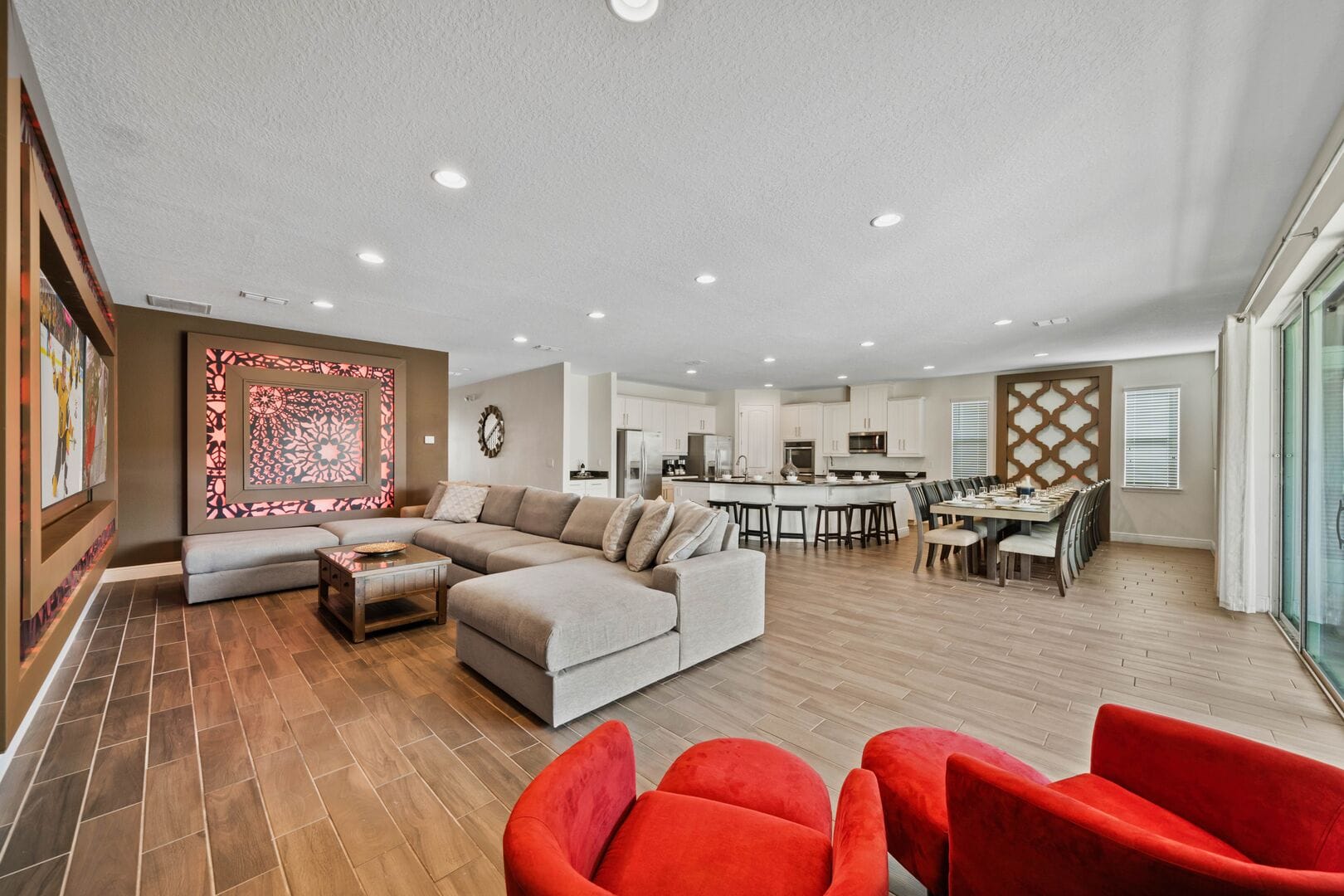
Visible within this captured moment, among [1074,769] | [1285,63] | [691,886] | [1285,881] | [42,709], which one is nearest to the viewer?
[1285,881]

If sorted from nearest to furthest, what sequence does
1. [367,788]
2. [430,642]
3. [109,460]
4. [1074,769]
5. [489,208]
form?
[367,788], [1074,769], [489,208], [430,642], [109,460]

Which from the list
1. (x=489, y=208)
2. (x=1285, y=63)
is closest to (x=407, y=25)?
(x=489, y=208)

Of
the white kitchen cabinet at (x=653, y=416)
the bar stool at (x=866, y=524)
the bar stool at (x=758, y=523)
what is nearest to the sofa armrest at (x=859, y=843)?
the bar stool at (x=758, y=523)

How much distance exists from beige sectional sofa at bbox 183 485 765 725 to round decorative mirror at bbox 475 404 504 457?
4.50 meters

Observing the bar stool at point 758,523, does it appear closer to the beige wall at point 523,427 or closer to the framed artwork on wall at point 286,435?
the beige wall at point 523,427

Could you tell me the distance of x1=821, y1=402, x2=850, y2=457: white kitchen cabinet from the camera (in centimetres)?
977

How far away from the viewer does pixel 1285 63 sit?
1.69 m

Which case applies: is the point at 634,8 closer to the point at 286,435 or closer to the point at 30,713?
the point at 30,713

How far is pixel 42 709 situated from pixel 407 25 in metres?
3.33

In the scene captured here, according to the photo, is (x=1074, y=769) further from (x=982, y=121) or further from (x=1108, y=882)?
(x=982, y=121)

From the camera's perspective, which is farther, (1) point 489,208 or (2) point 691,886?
(1) point 489,208

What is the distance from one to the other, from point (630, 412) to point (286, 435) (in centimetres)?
499

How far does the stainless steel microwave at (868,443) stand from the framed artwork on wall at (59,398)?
946 cm

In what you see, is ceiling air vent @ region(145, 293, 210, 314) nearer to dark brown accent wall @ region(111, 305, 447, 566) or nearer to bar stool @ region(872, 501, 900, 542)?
dark brown accent wall @ region(111, 305, 447, 566)
